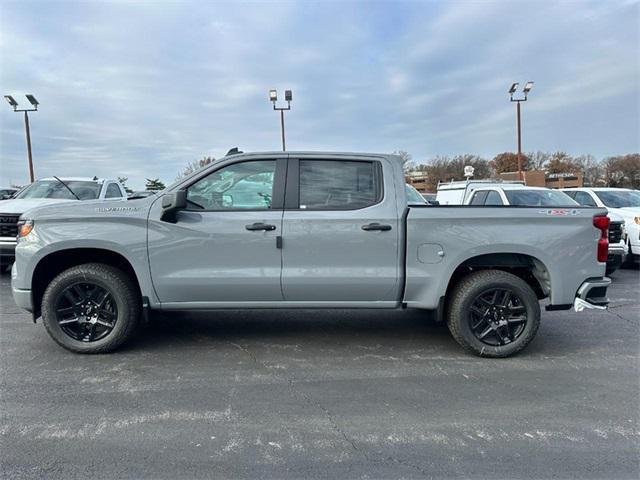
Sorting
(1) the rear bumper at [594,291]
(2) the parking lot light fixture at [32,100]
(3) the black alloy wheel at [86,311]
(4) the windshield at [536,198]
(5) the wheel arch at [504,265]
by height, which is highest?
(2) the parking lot light fixture at [32,100]

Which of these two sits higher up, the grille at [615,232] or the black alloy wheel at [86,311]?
the grille at [615,232]

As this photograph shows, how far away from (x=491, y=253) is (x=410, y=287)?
33.0 inches

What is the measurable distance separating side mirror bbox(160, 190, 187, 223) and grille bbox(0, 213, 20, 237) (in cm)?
526

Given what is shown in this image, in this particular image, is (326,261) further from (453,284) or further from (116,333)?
(116,333)

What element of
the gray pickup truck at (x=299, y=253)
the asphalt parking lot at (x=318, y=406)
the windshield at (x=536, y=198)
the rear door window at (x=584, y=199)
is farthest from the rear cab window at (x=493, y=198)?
the gray pickup truck at (x=299, y=253)

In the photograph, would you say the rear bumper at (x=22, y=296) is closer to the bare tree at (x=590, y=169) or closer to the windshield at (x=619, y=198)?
the windshield at (x=619, y=198)

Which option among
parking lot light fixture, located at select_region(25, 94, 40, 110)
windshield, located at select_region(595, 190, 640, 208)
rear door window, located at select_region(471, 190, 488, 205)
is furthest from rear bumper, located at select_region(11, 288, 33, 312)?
parking lot light fixture, located at select_region(25, 94, 40, 110)

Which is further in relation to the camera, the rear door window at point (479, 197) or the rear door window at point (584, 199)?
the rear door window at point (584, 199)

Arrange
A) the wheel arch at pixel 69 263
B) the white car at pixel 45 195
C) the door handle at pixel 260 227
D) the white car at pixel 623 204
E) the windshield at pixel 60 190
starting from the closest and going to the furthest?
the door handle at pixel 260 227, the wheel arch at pixel 69 263, the white car at pixel 45 195, the white car at pixel 623 204, the windshield at pixel 60 190

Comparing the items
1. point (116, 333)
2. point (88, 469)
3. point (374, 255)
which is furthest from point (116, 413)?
point (374, 255)

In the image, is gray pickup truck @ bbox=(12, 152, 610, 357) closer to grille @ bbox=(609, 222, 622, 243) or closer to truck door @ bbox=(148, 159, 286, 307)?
truck door @ bbox=(148, 159, 286, 307)

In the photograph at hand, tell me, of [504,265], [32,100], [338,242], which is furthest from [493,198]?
[32,100]

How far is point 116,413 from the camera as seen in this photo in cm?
320

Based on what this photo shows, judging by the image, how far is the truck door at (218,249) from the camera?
409 centimetres
